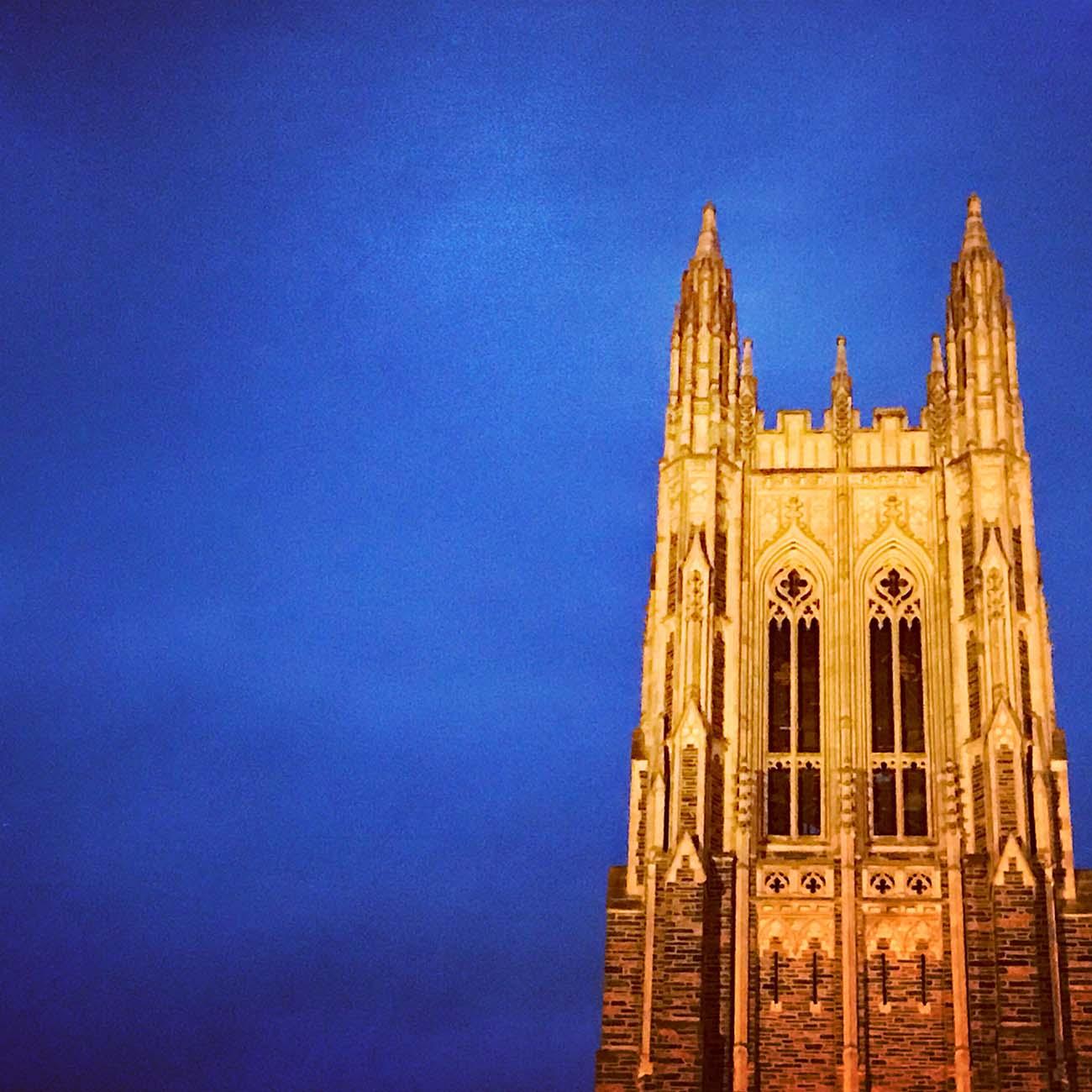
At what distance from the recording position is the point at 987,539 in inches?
1308

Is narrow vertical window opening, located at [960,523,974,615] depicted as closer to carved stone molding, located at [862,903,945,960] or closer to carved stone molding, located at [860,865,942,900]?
carved stone molding, located at [860,865,942,900]

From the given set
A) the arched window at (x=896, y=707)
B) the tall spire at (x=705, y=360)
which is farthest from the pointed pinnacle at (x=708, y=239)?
the arched window at (x=896, y=707)

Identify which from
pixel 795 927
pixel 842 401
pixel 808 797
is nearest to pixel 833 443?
pixel 842 401

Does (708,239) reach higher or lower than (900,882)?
higher

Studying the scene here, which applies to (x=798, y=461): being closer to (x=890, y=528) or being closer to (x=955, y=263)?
(x=890, y=528)

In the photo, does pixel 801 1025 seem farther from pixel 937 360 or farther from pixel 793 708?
pixel 937 360

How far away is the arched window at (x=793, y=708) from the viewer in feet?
109

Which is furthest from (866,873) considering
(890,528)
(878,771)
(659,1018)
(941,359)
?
(941,359)

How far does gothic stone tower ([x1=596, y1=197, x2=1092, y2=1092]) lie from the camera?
98.2 ft

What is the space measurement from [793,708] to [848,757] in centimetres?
167

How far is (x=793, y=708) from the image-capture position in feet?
112

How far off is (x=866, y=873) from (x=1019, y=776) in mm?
3475

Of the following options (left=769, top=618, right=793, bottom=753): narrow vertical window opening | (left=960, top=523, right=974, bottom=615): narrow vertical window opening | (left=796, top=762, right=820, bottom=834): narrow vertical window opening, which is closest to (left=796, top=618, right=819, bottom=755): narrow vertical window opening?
(left=769, top=618, right=793, bottom=753): narrow vertical window opening

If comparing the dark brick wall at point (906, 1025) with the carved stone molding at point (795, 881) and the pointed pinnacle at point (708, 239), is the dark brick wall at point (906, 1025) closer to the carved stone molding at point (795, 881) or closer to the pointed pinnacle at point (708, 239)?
the carved stone molding at point (795, 881)
